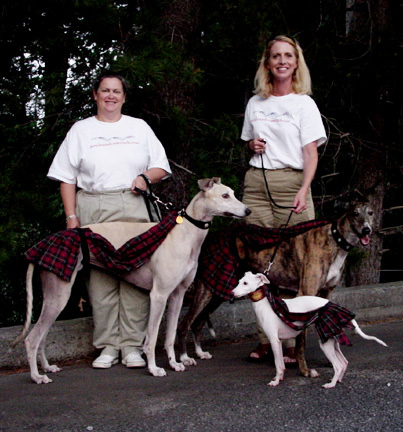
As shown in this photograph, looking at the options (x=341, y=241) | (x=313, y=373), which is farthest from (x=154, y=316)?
(x=341, y=241)

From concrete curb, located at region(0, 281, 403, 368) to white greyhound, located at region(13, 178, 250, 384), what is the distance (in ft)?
1.20

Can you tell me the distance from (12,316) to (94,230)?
9.58ft

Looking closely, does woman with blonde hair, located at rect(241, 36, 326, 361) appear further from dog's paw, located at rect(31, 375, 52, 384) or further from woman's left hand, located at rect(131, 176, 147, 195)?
dog's paw, located at rect(31, 375, 52, 384)

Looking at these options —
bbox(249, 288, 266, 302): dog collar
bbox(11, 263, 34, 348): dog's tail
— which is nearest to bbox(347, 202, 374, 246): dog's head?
bbox(249, 288, 266, 302): dog collar

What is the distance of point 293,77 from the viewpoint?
16.1ft

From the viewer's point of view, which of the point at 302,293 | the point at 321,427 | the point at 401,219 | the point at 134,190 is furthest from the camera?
the point at 401,219

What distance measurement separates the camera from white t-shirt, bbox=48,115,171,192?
190 inches

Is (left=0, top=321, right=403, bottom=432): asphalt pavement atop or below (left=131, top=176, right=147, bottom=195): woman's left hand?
below

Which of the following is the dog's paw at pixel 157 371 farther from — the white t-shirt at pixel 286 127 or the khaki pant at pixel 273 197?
the white t-shirt at pixel 286 127

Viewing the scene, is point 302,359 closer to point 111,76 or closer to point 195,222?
point 195,222

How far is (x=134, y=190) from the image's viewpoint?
4.92 metres

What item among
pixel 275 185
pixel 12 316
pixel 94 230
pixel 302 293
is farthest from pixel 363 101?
pixel 12 316

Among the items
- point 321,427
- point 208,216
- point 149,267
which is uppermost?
point 208,216

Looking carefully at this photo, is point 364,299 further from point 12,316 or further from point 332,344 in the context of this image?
point 12,316
